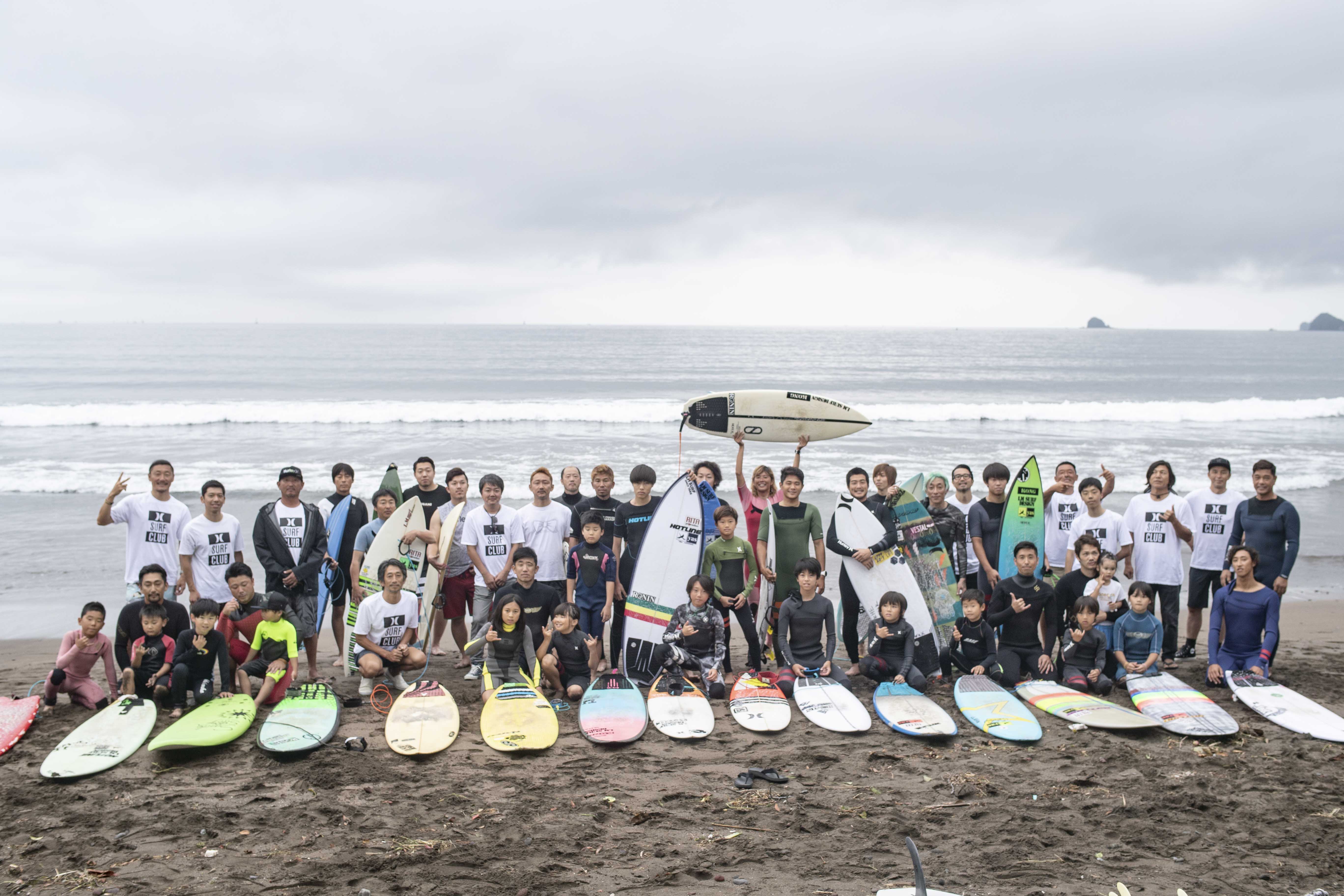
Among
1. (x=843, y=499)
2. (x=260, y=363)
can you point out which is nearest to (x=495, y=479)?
(x=843, y=499)

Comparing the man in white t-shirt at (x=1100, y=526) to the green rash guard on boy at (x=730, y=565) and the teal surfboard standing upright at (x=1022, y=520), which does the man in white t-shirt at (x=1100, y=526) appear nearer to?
the teal surfboard standing upright at (x=1022, y=520)

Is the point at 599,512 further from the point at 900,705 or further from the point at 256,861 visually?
the point at 256,861

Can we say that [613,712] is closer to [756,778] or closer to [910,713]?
[756,778]

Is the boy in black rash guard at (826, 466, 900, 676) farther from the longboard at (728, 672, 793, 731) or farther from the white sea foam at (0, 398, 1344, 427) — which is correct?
the white sea foam at (0, 398, 1344, 427)

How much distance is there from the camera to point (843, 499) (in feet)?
22.6

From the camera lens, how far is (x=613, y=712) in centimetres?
535

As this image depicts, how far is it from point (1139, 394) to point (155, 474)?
37.1 meters

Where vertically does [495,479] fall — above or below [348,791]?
above

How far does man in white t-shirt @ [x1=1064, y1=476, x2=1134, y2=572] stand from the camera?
6344 millimetres

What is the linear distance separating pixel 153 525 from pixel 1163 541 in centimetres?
737

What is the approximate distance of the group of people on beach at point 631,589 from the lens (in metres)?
5.59

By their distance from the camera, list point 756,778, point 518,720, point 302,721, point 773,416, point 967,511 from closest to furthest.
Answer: point 756,778, point 302,721, point 518,720, point 967,511, point 773,416

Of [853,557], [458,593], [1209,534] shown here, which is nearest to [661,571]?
[853,557]

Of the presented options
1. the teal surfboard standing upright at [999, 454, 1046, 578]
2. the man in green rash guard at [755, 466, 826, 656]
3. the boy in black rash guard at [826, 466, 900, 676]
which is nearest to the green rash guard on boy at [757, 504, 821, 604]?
the man in green rash guard at [755, 466, 826, 656]
